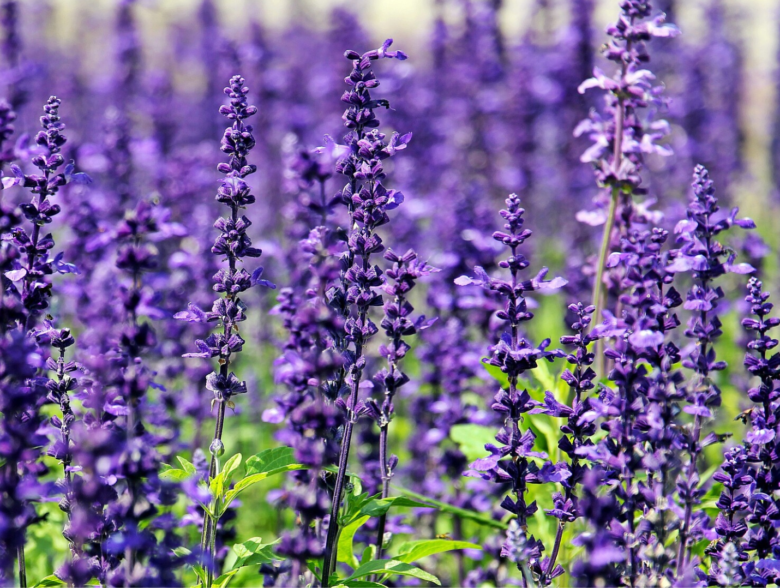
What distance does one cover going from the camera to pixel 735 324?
9.95 m

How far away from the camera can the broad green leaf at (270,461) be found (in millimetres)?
3438

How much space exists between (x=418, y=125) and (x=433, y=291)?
736 cm

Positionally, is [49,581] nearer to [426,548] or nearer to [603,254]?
[426,548]

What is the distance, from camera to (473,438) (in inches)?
182

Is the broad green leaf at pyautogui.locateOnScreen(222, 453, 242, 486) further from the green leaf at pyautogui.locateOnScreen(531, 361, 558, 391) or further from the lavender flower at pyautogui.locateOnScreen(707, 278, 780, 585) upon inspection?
the lavender flower at pyautogui.locateOnScreen(707, 278, 780, 585)

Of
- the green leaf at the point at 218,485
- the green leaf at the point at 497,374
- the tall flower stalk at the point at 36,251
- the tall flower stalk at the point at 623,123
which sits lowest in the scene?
the green leaf at the point at 218,485

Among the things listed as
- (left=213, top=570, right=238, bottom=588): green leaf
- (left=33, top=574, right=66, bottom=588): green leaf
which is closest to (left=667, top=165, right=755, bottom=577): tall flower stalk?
(left=213, top=570, right=238, bottom=588): green leaf

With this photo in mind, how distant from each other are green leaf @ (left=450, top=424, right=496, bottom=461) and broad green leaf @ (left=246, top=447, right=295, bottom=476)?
1343 mm

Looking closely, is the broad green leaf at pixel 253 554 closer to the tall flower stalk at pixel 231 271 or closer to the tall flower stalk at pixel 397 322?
the tall flower stalk at pixel 231 271

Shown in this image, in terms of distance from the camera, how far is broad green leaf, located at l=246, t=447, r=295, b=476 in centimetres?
344

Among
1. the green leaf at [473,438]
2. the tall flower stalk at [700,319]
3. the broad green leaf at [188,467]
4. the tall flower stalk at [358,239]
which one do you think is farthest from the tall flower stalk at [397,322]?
the tall flower stalk at [700,319]

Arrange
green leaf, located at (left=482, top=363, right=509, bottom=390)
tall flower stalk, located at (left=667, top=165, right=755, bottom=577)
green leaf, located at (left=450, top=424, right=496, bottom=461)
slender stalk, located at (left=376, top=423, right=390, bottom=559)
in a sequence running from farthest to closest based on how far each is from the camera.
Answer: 1. green leaf, located at (left=450, top=424, right=496, bottom=461)
2. green leaf, located at (left=482, top=363, right=509, bottom=390)
3. slender stalk, located at (left=376, top=423, right=390, bottom=559)
4. tall flower stalk, located at (left=667, top=165, right=755, bottom=577)

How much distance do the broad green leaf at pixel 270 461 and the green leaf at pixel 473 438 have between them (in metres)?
1.34

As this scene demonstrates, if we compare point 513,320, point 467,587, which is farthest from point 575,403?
point 467,587
